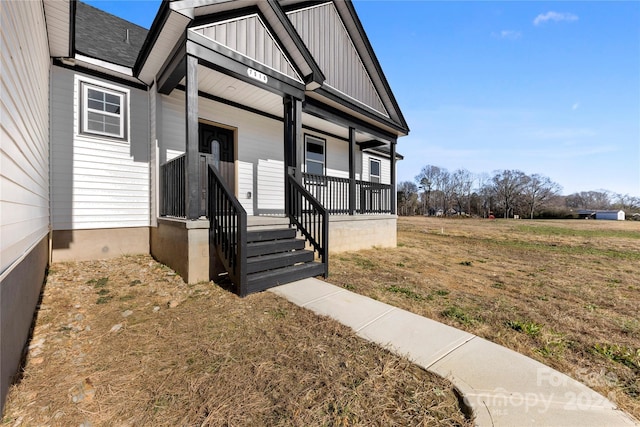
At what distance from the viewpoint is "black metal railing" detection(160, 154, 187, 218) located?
4585mm

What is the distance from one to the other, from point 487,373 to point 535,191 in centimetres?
7010

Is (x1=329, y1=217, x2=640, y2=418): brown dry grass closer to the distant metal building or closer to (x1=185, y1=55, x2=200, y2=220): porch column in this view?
(x1=185, y1=55, x2=200, y2=220): porch column

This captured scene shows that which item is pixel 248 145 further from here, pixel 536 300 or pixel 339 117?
pixel 536 300

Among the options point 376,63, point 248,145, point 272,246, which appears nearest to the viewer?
point 272,246

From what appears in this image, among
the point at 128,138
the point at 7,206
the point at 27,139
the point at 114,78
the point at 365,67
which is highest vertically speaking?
the point at 365,67

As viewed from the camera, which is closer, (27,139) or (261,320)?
(27,139)

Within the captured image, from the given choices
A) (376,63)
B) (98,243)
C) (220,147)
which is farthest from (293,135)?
(376,63)

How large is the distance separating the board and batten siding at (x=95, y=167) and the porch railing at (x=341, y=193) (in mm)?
3728

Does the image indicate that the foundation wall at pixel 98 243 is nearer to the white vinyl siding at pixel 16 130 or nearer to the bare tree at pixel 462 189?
the white vinyl siding at pixel 16 130

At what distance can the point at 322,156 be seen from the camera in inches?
375

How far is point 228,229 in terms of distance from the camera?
3.94 metres

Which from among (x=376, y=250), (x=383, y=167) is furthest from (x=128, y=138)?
(x=383, y=167)

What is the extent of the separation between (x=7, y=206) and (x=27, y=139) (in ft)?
4.61

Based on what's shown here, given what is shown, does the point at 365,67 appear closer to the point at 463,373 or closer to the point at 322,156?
the point at 322,156
